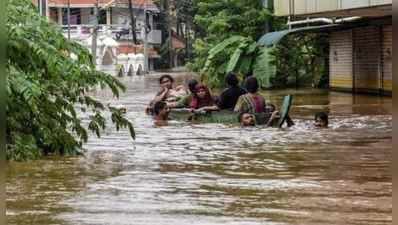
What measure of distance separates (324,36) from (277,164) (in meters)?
26.2

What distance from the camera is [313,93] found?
30812mm

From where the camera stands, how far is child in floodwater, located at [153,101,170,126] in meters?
18.7

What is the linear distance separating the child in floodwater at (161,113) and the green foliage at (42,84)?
6.24 metres

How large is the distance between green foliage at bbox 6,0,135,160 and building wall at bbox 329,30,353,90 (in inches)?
814

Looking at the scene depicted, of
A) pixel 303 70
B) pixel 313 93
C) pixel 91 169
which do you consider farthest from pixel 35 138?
pixel 303 70

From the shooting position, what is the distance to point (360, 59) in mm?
30828

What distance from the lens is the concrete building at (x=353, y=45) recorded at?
2594 cm

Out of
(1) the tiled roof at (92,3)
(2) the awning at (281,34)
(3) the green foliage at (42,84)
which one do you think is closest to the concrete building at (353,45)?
(2) the awning at (281,34)

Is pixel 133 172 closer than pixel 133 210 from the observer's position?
No

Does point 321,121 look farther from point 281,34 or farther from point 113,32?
point 113,32

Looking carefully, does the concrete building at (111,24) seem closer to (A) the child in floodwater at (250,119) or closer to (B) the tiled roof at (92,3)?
(B) the tiled roof at (92,3)

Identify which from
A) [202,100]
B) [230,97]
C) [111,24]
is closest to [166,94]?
[202,100]

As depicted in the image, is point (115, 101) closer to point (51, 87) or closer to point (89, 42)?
point (51, 87)

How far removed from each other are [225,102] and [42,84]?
6913 millimetres
